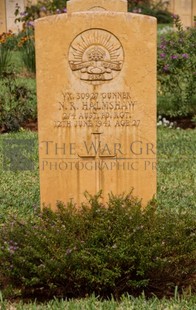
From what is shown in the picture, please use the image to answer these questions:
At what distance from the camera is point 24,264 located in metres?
4.08

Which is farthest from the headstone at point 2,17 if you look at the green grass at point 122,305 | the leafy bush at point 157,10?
the green grass at point 122,305

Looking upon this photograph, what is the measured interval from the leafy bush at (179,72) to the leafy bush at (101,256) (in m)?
6.43

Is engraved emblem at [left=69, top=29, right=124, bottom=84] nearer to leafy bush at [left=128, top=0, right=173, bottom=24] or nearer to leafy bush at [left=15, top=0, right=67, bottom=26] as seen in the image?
leafy bush at [left=15, top=0, right=67, bottom=26]

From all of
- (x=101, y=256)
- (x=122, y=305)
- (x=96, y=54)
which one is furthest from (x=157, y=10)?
(x=122, y=305)

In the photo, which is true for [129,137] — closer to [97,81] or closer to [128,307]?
[97,81]

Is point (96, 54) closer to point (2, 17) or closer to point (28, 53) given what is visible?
point (28, 53)

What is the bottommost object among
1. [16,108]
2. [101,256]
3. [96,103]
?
[101,256]

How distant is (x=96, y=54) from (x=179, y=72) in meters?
6.23

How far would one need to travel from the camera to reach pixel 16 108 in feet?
33.4

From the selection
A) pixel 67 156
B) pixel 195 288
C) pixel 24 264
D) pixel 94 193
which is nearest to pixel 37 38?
pixel 67 156

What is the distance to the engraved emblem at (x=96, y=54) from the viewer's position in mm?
4742

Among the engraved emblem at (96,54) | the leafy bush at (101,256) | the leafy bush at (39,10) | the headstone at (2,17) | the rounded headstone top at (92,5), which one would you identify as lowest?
the leafy bush at (101,256)

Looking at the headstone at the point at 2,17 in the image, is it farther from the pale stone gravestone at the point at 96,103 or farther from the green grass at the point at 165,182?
the pale stone gravestone at the point at 96,103

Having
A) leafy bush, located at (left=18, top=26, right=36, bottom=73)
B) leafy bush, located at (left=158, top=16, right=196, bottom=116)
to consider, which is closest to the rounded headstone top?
leafy bush, located at (left=158, top=16, right=196, bottom=116)
